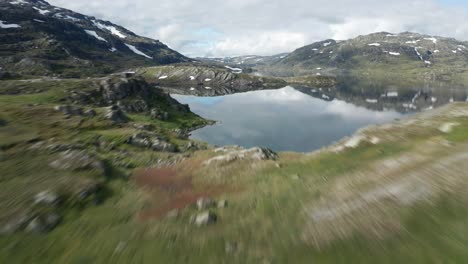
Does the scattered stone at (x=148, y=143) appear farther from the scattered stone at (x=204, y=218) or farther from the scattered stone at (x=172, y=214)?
the scattered stone at (x=204, y=218)

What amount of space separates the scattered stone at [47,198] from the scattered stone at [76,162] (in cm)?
737

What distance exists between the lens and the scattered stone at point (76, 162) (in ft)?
114

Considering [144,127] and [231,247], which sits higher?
[231,247]

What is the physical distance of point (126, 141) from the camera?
59.5m

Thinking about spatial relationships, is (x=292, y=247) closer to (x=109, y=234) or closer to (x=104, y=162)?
(x=109, y=234)

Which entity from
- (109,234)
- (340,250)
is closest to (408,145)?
(340,250)

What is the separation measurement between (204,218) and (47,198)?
549 inches

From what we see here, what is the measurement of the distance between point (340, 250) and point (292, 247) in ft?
9.04

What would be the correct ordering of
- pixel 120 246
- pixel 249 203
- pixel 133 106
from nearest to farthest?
pixel 120 246, pixel 249 203, pixel 133 106

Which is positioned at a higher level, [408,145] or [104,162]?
[408,145]

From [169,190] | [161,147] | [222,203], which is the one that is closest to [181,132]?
[161,147]

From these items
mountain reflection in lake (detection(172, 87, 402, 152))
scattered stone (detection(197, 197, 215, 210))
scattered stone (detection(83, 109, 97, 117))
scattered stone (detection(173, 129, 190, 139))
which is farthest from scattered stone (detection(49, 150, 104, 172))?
Result: mountain reflection in lake (detection(172, 87, 402, 152))

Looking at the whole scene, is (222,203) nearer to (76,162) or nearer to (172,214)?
(172,214)

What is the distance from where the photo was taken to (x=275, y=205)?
25047 mm
